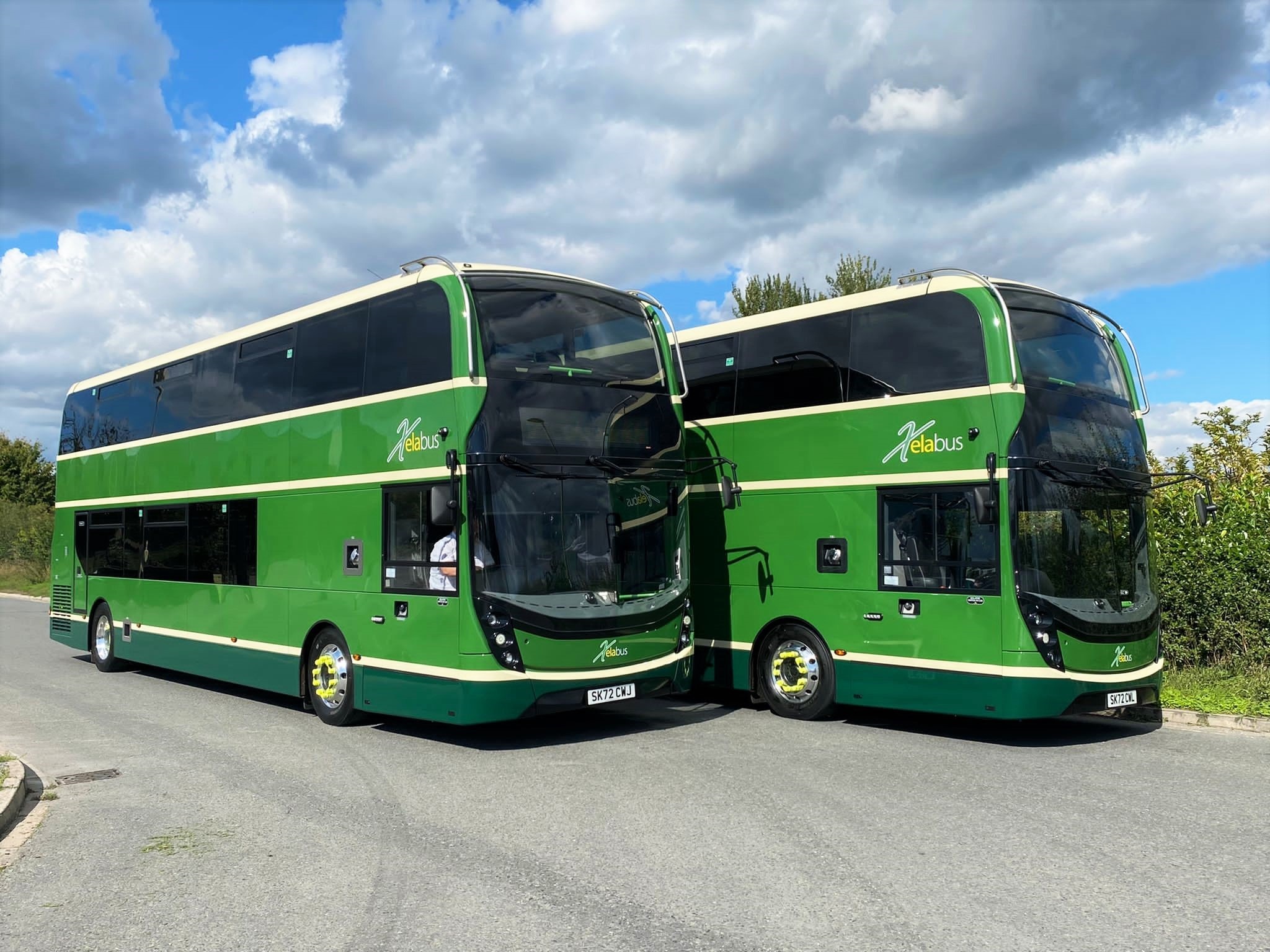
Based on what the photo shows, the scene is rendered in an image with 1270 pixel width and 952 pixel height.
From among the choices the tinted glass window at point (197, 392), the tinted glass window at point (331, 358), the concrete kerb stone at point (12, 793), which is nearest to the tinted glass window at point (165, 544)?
the tinted glass window at point (197, 392)

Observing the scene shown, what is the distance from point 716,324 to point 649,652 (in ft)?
14.4

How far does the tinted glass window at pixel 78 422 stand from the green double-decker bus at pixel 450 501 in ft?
15.3

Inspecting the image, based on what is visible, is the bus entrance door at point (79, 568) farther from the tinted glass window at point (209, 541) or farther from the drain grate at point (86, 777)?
the drain grate at point (86, 777)

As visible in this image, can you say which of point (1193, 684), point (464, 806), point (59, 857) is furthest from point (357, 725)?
point (1193, 684)

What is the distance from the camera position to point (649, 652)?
35.0ft

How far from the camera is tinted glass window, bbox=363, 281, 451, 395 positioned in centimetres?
1005

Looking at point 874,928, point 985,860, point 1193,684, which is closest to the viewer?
point 874,928

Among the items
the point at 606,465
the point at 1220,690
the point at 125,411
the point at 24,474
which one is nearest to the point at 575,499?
the point at 606,465

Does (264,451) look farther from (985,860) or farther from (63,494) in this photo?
(985,860)

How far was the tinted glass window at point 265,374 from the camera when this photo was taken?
12320mm

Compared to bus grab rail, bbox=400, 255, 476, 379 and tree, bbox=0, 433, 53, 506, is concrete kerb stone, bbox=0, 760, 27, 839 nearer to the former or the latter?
bus grab rail, bbox=400, 255, 476, 379

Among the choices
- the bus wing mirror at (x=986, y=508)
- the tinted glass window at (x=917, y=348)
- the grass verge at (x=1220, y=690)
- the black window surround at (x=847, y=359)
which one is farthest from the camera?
the grass verge at (x=1220, y=690)

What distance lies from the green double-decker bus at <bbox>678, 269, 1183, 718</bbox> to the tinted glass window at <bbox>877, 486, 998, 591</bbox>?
0.7 inches

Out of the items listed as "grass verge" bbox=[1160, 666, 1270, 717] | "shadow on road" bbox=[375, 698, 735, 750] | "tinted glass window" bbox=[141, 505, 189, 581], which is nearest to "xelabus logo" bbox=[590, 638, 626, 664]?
"shadow on road" bbox=[375, 698, 735, 750]
